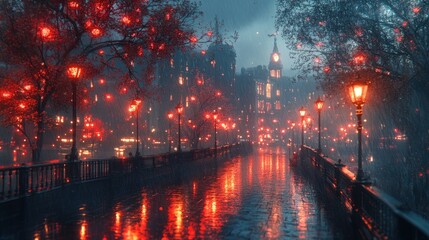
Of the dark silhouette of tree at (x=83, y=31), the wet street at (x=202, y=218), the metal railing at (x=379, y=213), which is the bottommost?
the wet street at (x=202, y=218)

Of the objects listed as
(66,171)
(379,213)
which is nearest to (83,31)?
(66,171)

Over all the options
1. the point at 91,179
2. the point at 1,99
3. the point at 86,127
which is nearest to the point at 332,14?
the point at 91,179

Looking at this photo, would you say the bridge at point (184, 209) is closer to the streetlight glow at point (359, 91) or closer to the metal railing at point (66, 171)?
the metal railing at point (66, 171)

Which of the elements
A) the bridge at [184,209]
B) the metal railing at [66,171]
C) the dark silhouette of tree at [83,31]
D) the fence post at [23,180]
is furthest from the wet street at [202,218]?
the dark silhouette of tree at [83,31]

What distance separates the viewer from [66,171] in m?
16.6

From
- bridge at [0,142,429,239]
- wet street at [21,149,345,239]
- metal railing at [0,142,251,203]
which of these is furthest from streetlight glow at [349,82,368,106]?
metal railing at [0,142,251,203]

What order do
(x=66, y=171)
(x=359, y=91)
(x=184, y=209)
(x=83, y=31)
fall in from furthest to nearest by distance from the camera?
(x=83, y=31)
(x=66, y=171)
(x=184, y=209)
(x=359, y=91)

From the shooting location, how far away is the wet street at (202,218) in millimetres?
10742

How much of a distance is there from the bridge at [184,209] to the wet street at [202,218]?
0.02 metres

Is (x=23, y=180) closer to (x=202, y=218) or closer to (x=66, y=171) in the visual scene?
(x=66, y=171)

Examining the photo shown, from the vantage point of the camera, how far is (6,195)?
12.6 metres

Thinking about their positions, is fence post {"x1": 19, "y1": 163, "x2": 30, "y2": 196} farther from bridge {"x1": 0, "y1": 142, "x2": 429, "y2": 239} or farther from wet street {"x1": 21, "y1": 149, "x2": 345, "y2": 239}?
wet street {"x1": 21, "y1": 149, "x2": 345, "y2": 239}

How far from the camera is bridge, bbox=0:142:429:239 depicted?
1041 cm

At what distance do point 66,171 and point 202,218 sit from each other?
602cm
